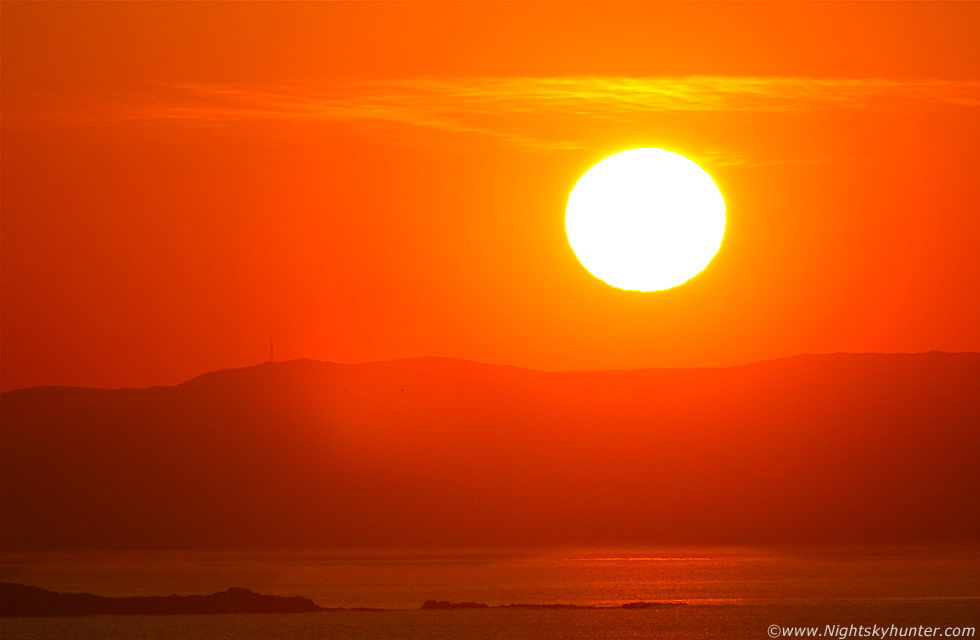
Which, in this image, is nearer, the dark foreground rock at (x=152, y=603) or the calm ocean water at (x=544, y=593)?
the calm ocean water at (x=544, y=593)

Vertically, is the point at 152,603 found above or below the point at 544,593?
below

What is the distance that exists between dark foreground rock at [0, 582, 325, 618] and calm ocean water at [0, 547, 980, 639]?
3.98 ft

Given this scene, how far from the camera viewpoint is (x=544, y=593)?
133375 millimetres

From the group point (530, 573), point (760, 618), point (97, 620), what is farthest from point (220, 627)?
point (530, 573)

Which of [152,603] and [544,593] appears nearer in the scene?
[152,603]

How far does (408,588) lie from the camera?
477 feet

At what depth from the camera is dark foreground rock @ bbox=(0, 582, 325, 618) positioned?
354 ft

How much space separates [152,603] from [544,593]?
31.9m

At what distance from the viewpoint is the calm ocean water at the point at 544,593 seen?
9900 centimetres

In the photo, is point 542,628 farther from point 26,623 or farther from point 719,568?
point 719,568

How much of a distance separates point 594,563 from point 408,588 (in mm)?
53587

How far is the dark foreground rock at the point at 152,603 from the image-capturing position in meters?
108

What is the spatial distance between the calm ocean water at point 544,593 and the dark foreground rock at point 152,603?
1213mm

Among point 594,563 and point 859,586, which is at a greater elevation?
point 594,563
